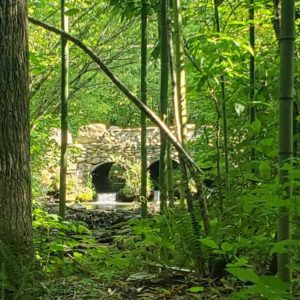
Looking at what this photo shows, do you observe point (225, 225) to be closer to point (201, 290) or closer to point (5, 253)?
point (201, 290)

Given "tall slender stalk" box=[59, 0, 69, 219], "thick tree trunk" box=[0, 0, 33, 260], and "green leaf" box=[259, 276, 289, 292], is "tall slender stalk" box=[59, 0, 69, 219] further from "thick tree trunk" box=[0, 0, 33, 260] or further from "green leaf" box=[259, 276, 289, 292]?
"green leaf" box=[259, 276, 289, 292]

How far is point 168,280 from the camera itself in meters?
2.41

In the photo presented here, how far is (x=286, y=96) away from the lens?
1461 millimetres

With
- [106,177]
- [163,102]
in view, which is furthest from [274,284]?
[106,177]

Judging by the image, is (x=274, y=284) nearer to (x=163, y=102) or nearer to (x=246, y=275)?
(x=246, y=275)

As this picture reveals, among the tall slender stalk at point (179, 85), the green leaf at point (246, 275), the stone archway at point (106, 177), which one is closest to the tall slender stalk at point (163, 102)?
the tall slender stalk at point (179, 85)

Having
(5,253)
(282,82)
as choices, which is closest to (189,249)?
(5,253)

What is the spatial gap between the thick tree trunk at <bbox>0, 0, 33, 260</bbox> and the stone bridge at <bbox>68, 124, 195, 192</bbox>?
1375cm

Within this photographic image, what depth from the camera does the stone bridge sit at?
16.4 m

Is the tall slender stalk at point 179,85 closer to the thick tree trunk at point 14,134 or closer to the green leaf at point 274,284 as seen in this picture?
the thick tree trunk at point 14,134

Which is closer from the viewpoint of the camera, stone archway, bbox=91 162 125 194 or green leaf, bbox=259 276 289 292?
green leaf, bbox=259 276 289 292

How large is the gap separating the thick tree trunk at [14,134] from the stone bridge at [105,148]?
13.8 meters

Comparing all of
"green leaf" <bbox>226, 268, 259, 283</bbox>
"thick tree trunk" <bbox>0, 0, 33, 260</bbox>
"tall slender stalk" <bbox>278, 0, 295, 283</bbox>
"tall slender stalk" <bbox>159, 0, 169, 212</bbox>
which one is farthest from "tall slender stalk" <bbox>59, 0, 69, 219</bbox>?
"green leaf" <bbox>226, 268, 259, 283</bbox>

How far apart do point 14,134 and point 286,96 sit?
1.45 m
